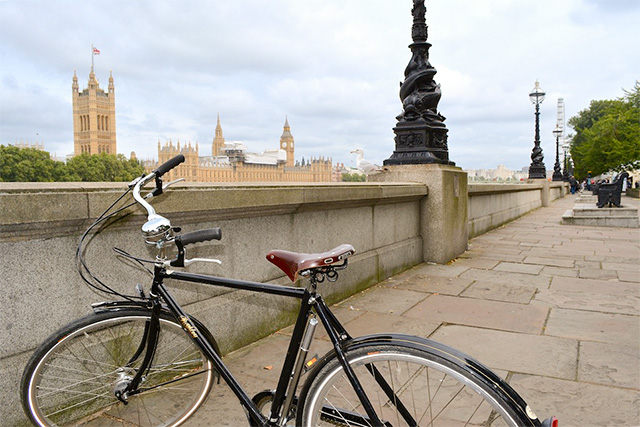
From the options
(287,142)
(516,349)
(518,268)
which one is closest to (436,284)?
(518,268)

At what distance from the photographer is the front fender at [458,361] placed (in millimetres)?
1751

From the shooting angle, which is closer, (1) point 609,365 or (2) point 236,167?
(1) point 609,365

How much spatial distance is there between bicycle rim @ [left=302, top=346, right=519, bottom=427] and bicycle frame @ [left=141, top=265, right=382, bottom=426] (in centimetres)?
6

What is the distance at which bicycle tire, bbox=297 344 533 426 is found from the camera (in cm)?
178

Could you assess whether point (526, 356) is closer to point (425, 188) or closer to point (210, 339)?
point (210, 339)

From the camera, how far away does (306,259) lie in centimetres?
204

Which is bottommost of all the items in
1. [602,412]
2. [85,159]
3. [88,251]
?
[602,412]

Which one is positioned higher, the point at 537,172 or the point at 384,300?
the point at 537,172

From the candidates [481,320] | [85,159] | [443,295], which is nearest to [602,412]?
[481,320]

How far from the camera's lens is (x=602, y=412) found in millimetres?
2916

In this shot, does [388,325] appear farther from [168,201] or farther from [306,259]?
[306,259]

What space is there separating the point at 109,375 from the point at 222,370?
2.32 ft

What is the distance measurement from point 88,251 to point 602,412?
311 centimetres

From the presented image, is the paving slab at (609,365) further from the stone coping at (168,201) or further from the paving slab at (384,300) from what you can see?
the stone coping at (168,201)
